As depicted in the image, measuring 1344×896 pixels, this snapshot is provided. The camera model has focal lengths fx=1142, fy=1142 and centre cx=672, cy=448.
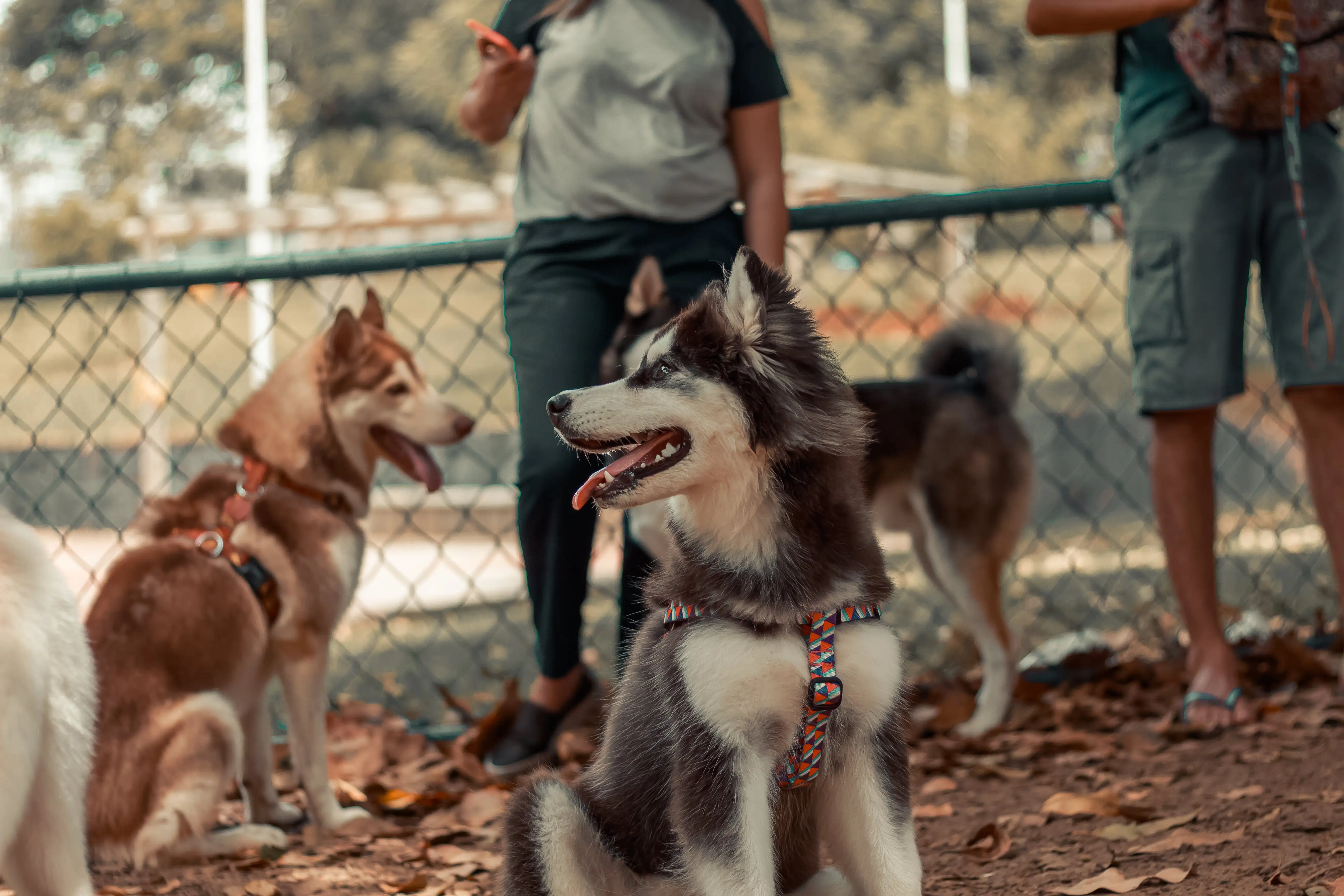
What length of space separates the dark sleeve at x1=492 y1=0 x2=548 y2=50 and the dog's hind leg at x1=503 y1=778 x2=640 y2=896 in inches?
76.8

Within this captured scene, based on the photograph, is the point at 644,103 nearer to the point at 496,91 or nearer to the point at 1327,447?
the point at 496,91

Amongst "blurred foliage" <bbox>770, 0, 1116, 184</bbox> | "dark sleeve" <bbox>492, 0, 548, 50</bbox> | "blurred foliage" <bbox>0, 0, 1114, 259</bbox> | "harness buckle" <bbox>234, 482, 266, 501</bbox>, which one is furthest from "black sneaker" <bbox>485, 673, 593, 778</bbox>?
"blurred foliage" <bbox>0, 0, 1114, 259</bbox>

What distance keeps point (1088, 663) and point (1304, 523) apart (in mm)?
2960

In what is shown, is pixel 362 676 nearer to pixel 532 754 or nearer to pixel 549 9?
pixel 532 754

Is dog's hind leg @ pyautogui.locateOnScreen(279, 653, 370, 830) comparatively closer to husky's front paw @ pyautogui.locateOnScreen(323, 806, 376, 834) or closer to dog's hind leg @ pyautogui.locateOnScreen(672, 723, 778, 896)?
husky's front paw @ pyautogui.locateOnScreen(323, 806, 376, 834)

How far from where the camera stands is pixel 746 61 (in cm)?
284

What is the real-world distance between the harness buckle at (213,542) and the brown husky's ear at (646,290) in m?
1.15

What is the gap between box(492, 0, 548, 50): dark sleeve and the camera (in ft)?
9.52

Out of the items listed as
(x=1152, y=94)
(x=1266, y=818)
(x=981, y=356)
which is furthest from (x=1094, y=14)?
(x=1266, y=818)

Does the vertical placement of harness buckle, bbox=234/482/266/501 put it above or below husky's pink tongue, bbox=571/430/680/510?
below

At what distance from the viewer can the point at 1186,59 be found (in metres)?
2.75

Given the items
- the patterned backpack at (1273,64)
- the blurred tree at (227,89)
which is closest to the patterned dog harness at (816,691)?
the patterned backpack at (1273,64)

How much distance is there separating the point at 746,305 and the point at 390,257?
6.37ft

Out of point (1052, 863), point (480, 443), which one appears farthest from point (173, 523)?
point (480, 443)
